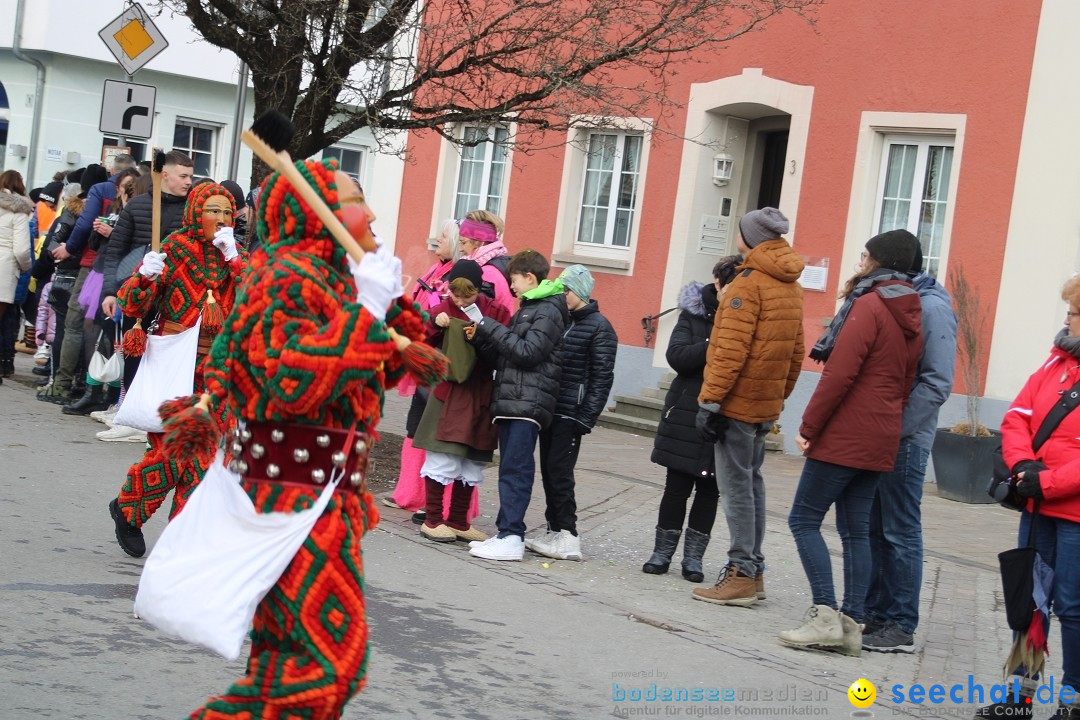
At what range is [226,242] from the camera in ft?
24.2

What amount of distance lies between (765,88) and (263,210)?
39.0ft

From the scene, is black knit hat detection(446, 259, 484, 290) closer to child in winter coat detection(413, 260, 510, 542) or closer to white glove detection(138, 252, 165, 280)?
child in winter coat detection(413, 260, 510, 542)

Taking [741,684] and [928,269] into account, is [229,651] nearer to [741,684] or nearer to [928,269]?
[741,684]

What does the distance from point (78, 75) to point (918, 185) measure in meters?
18.5

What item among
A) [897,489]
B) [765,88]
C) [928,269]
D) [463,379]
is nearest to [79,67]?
[765,88]

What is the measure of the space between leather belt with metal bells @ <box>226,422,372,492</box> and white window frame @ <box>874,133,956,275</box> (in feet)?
35.8

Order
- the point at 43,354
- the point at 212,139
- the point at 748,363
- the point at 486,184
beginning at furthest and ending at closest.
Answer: the point at 212,139 → the point at 486,184 → the point at 43,354 → the point at 748,363

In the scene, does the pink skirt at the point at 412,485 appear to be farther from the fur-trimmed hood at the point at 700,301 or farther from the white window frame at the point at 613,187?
the white window frame at the point at 613,187

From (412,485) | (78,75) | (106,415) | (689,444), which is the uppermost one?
(78,75)

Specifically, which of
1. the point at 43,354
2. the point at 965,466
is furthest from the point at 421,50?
the point at 43,354

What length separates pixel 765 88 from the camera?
15172 mm

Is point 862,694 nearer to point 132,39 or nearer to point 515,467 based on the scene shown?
point 515,467

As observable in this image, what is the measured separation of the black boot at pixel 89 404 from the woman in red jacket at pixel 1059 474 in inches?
333

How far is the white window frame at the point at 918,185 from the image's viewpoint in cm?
1394
